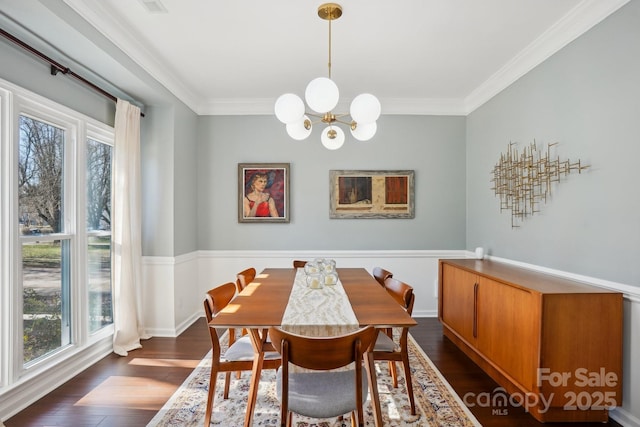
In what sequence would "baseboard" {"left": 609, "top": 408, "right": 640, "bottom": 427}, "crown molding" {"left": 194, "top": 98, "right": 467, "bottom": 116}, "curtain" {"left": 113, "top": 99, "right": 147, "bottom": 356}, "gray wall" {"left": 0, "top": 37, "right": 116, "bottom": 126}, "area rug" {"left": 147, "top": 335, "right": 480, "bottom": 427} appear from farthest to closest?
"crown molding" {"left": 194, "top": 98, "right": 467, "bottom": 116}
"curtain" {"left": 113, "top": 99, "right": 147, "bottom": 356}
"gray wall" {"left": 0, "top": 37, "right": 116, "bottom": 126}
"area rug" {"left": 147, "top": 335, "right": 480, "bottom": 427}
"baseboard" {"left": 609, "top": 408, "right": 640, "bottom": 427}

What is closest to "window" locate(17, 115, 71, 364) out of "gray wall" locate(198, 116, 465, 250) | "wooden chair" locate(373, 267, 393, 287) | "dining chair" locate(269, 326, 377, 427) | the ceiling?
the ceiling

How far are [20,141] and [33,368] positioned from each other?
1.59 metres

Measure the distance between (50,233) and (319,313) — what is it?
2.26m

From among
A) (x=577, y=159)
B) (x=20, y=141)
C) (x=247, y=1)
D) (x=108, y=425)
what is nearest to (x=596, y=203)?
(x=577, y=159)

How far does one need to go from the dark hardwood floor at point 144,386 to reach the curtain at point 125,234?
251mm

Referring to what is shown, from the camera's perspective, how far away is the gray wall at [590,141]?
7.11 ft

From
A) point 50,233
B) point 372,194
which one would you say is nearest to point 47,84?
point 50,233

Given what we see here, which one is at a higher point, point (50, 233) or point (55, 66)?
point (55, 66)

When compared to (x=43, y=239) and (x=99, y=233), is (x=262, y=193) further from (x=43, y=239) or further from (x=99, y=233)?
(x=43, y=239)

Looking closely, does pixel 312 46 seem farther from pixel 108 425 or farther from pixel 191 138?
pixel 108 425

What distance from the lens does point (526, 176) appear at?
3184 millimetres

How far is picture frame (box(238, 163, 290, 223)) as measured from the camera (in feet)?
14.8

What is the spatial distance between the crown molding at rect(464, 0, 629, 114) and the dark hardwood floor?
2.62 meters

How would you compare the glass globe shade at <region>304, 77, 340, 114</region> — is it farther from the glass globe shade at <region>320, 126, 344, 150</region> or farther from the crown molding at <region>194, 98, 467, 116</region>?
the crown molding at <region>194, 98, 467, 116</region>
